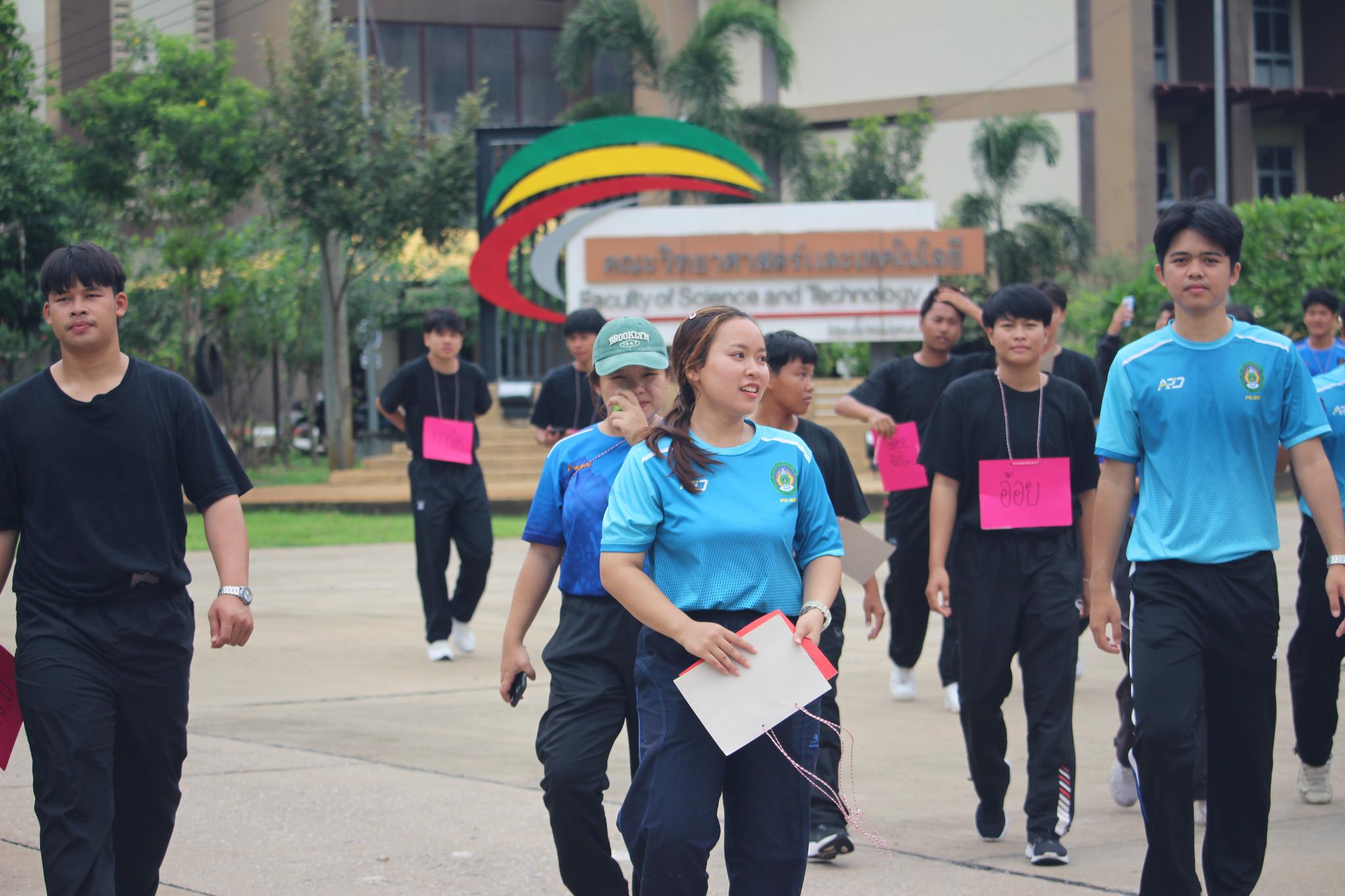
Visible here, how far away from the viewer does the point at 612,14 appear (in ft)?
106

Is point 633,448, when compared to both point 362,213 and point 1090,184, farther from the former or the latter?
point 1090,184

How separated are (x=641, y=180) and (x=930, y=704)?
19579 mm

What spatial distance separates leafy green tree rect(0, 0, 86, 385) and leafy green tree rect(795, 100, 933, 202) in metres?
17.1

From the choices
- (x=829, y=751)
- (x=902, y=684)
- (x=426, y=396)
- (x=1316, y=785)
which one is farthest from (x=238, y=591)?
(x=426, y=396)

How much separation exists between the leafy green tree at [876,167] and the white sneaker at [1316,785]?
101 feet

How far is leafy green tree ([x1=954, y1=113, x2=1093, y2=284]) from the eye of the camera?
35281 mm

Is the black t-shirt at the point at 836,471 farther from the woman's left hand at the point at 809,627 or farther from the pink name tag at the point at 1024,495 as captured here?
the woman's left hand at the point at 809,627

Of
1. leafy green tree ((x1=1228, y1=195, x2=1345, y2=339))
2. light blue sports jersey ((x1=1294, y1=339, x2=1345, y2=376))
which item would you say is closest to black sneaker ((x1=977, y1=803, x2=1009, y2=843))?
light blue sports jersey ((x1=1294, y1=339, x2=1345, y2=376))

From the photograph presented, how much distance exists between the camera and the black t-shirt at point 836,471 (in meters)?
5.72

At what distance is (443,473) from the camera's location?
10.2 meters

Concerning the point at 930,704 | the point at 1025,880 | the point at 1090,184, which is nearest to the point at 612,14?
the point at 1090,184

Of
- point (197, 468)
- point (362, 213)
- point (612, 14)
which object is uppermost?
point (612, 14)

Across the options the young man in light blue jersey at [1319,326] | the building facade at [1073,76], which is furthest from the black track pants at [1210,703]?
the building facade at [1073,76]

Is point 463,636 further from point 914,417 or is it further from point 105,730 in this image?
point 105,730
